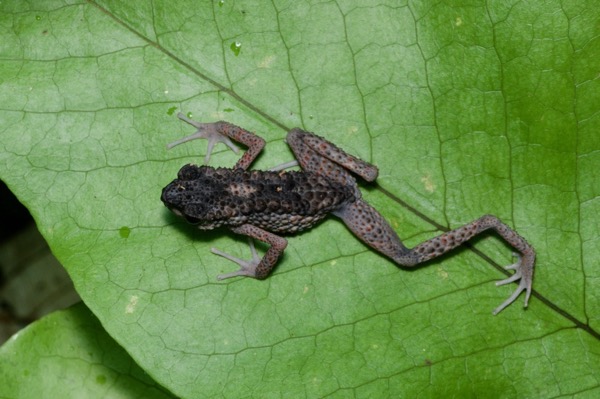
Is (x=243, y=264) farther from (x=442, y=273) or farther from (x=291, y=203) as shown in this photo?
(x=442, y=273)

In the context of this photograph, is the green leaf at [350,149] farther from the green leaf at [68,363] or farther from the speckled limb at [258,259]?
the green leaf at [68,363]

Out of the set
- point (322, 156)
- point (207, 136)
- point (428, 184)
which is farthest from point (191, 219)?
point (428, 184)

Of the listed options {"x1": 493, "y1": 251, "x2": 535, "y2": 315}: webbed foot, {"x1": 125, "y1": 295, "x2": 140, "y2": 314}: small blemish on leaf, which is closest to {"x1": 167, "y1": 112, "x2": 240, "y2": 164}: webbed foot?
{"x1": 125, "y1": 295, "x2": 140, "y2": 314}: small blemish on leaf

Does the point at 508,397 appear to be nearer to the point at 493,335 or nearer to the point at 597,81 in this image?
the point at 493,335

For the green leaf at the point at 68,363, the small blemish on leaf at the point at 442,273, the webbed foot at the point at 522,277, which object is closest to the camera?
the webbed foot at the point at 522,277

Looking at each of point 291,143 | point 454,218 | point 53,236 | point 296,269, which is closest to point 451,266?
point 454,218

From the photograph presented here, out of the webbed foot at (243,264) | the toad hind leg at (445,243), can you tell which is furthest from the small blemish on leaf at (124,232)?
the toad hind leg at (445,243)
